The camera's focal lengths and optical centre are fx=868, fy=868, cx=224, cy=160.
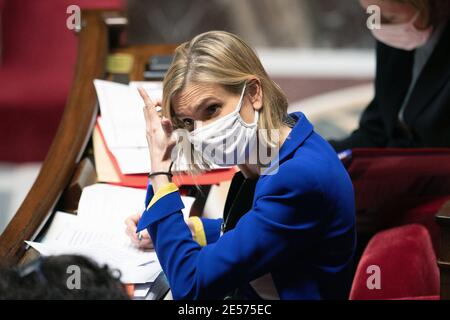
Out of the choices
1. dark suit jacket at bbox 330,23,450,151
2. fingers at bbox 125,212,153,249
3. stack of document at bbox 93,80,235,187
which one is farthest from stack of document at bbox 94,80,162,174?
dark suit jacket at bbox 330,23,450,151

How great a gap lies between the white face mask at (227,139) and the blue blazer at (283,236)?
0.07 metres

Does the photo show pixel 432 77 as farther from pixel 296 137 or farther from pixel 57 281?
pixel 57 281

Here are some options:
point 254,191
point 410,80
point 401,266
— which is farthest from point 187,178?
point 410,80

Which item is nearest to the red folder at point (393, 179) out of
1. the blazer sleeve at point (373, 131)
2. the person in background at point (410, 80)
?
the person in background at point (410, 80)

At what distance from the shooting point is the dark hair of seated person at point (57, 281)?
113 centimetres

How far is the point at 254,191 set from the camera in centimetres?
160

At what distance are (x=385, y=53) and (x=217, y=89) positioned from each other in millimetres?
1215

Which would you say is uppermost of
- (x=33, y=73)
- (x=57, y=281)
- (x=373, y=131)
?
(x=57, y=281)

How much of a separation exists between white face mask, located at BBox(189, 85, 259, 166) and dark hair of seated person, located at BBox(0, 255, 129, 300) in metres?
0.41

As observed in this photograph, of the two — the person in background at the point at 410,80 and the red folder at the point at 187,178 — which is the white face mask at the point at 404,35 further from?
the red folder at the point at 187,178

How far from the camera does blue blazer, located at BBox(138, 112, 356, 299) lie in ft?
4.68

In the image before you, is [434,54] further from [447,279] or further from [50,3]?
[50,3]

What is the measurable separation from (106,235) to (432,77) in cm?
110
